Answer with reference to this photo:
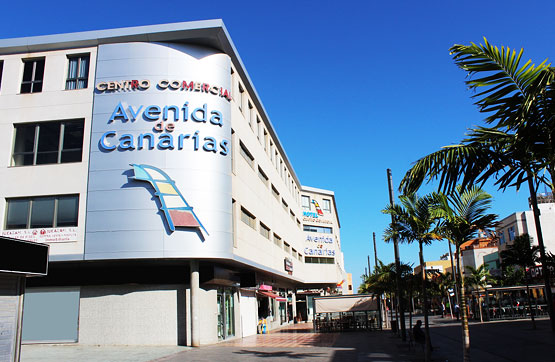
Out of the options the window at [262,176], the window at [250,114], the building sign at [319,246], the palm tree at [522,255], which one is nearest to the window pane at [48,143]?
the window at [250,114]

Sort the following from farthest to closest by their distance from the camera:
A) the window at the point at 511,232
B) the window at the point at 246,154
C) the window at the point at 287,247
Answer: the window at the point at 511,232 < the window at the point at 287,247 < the window at the point at 246,154

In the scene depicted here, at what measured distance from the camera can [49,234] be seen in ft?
78.5

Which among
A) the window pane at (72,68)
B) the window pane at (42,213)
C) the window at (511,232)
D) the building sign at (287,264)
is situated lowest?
the building sign at (287,264)

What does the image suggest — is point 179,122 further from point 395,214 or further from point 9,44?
point 395,214

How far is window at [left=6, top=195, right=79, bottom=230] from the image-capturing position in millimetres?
24156

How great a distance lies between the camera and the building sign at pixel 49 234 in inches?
936

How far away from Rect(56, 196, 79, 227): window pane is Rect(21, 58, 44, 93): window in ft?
22.2

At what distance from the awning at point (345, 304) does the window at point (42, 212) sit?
20.0m

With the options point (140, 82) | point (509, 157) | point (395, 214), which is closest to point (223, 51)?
point (140, 82)

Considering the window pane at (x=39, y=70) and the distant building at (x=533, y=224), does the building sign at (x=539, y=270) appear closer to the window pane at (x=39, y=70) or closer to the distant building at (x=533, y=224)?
the distant building at (x=533, y=224)

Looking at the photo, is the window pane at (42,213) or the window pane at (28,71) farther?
the window pane at (28,71)

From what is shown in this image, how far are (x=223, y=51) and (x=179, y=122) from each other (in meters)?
5.73

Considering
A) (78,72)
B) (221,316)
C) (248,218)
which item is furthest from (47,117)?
(221,316)

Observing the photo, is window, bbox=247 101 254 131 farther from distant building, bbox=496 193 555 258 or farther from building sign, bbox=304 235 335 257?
building sign, bbox=304 235 335 257
